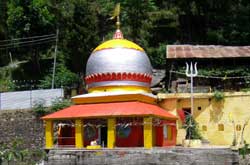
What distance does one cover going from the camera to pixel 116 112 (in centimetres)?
2419

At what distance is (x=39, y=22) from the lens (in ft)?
150

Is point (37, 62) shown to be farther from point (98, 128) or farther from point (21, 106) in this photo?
point (98, 128)

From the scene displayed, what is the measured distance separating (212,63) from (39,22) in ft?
61.6

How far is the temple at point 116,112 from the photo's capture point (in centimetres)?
2445

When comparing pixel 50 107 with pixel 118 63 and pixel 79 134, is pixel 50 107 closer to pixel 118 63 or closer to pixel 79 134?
pixel 118 63

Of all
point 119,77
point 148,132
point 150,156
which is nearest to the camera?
point 150,156

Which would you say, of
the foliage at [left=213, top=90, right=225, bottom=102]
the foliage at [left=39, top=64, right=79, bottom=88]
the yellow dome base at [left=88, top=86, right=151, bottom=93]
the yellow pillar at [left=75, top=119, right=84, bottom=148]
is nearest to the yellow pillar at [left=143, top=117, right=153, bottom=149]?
the yellow pillar at [left=75, top=119, right=84, bottom=148]

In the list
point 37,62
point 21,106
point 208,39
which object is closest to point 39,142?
point 21,106

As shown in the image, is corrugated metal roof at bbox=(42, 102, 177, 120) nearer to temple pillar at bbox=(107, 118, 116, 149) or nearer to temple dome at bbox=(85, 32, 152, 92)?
temple pillar at bbox=(107, 118, 116, 149)

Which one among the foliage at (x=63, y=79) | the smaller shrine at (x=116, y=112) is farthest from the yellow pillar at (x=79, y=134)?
the foliage at (x=63, y=79)

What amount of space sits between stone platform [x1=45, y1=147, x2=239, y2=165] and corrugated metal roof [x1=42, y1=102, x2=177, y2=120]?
72.8 inches

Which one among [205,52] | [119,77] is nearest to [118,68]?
[119,77]

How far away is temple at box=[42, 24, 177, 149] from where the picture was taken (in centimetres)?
2445

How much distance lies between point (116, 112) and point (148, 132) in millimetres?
1753
